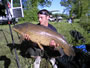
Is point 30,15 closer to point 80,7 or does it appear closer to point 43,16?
point 80,7

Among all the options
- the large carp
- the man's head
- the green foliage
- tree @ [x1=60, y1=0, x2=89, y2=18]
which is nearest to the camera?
the large carp

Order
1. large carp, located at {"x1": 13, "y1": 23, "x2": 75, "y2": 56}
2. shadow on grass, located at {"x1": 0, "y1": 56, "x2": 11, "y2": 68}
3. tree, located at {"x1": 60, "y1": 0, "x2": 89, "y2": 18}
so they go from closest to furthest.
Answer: large carp, located at {"x1": 13, "y1": 23, "x2": 75, "y2": 56} < shadow on grass, located at {"x1": 0, "y1": 56, "x2": 11, "y2": 68} < tree, located at {"x1": 60, "y1": 0, "x2": 89, "y2": 18}

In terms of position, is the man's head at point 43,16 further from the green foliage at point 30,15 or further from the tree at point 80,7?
the green foliage at point 30,15

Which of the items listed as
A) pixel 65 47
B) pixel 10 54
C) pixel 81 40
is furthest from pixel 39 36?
pixel 81 40

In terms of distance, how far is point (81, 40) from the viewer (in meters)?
6.21

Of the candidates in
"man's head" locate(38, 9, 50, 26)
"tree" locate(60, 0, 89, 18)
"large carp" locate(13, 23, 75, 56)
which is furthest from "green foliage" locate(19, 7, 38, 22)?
"large carp" locate(13, 23, 75, 56)

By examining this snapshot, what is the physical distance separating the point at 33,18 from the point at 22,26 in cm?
1272

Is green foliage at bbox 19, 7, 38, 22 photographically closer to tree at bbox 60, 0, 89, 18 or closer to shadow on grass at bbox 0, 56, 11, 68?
tree at bbox 60, 0, 89, 18

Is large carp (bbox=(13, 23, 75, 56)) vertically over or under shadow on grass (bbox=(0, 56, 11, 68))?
over

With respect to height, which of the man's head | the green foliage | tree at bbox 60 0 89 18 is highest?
the man's head

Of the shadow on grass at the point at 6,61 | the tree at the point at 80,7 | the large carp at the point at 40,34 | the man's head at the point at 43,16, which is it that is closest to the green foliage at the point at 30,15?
the tree at the point at 80,7

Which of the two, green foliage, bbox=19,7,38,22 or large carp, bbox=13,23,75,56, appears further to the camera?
green foliage, bbox=19,7,38,22

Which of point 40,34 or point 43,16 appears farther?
point 43,16

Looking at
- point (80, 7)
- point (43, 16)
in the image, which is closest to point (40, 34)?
point (43, 16)
